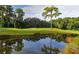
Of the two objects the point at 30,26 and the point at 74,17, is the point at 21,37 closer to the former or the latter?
the point at 30,26

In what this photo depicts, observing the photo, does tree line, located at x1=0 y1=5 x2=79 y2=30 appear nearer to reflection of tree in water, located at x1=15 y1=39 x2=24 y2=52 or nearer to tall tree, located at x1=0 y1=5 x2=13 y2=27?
tall tree, located at x1=0 y1=5 x2=13 y2=27

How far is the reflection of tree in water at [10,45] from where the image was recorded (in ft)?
6.40

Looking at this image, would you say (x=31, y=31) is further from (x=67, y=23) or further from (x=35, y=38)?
(x=67, y=23)

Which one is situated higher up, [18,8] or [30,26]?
[18,8]

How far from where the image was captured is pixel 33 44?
195cm

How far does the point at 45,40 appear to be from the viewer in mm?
1959

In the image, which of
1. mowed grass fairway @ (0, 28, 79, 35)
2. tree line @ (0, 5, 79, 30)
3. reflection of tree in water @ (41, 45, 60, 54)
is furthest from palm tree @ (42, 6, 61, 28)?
reflection of tree in water @ (41, 45, 60, 54)

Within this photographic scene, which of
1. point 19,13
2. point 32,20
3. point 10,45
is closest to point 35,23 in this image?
point 32,20

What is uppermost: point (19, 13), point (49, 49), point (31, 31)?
point (19, 13)

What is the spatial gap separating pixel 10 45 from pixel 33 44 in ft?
0.54

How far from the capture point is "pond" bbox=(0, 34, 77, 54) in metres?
1.95

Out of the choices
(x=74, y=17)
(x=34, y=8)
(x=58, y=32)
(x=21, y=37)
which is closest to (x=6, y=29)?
(x=21, y=37)
